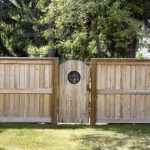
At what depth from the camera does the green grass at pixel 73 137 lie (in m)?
8.04

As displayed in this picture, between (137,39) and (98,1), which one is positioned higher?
(98,1)

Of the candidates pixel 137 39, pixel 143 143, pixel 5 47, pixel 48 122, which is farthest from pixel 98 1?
pixel 5 47

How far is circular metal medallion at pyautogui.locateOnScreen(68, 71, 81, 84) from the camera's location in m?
10.9

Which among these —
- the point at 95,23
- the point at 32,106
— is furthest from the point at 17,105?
the point at 95,23

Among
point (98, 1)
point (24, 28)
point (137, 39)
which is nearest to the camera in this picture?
point (98, 1)

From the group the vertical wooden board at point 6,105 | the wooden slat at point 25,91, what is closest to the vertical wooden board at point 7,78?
the wooden slat at point 25,91

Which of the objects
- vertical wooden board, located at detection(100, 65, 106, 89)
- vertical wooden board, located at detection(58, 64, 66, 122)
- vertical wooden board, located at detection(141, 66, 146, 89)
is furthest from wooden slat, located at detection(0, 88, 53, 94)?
vertical wooden board, located at detection(141, 66, 146, 89)

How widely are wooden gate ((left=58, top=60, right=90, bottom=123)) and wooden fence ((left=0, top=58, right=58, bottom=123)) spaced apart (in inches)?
8.4

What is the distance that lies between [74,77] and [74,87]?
0.26 meters

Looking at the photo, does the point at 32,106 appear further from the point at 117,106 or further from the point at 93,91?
the point at 117,106

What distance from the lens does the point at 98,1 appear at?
12.3 meters

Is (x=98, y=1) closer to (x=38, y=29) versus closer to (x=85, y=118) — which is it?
(x=85, y=118)

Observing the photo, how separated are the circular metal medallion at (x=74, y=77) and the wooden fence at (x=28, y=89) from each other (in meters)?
0.36

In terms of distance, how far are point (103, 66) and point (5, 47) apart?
10751mm
